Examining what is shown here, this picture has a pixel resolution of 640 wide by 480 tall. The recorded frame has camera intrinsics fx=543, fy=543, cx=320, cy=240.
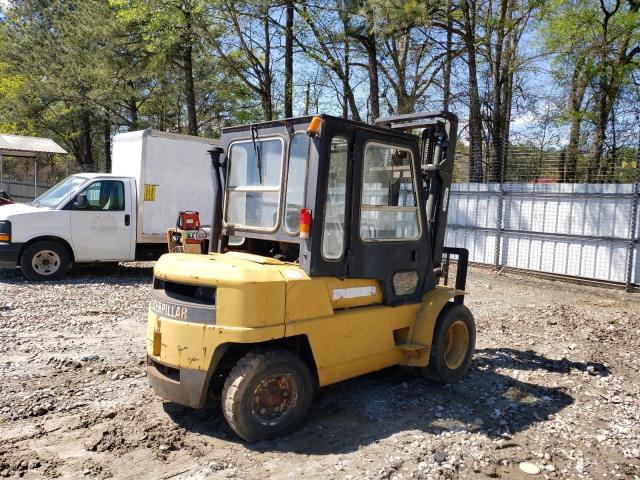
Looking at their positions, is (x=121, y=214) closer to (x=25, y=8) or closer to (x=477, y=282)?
(x=477, y=282)

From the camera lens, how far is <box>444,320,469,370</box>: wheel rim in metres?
5.44

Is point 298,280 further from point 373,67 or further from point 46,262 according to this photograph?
point 373,67

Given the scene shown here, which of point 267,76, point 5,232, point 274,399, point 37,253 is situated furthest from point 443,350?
point 267,76

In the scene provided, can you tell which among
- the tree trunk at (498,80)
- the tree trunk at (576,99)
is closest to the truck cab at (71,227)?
the tree trunk at (498,80)

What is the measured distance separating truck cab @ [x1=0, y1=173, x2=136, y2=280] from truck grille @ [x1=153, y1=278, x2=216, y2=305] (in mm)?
6598

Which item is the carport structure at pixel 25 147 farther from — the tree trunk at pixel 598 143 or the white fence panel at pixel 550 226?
the tree trunk at pixel 598 143

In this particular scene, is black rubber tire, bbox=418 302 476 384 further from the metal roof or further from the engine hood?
the metal roof

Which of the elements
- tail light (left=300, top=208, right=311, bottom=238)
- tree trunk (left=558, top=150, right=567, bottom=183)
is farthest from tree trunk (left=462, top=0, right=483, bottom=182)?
tail light (left=300, top=208, right=311, bottom=238)

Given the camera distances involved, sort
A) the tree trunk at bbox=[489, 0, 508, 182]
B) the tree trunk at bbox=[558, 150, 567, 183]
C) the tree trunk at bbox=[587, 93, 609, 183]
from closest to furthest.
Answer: the tree trunk at bbox=[587, 93, 609, 183], the tree trunk at bbox=[558, 150, 567, 183], the tree trunk at bbox=[489, 0, 508, 182]

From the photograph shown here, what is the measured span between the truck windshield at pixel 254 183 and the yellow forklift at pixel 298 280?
0.01 metres

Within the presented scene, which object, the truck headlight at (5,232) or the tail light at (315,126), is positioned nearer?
the tail light at (315,126)

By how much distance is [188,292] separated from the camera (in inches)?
169

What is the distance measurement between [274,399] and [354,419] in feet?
2.65

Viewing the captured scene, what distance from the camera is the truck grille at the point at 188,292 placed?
161 inches
